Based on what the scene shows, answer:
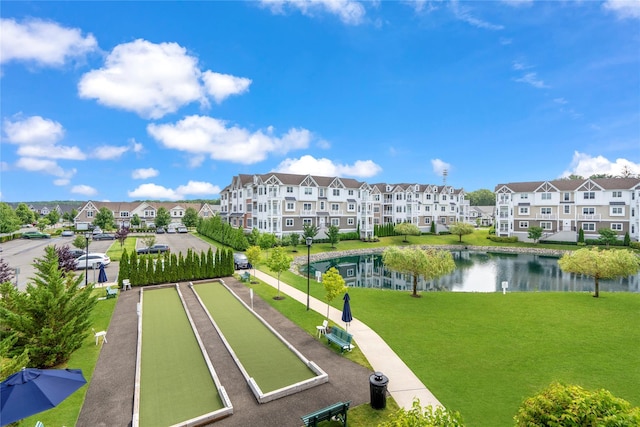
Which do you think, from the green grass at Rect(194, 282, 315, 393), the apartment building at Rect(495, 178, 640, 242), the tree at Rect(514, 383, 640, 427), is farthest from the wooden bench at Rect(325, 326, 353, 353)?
the apartment building at Rect(495, 178, 640, 242)

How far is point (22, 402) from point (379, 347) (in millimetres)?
12208

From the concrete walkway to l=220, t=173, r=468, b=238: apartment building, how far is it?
115 ft

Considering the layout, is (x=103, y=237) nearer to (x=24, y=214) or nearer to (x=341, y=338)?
(x=24, y=214)

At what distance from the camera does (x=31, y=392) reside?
7.20 meters

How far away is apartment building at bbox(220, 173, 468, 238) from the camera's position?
5384 cm

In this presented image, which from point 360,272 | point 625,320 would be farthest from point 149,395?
point 360,272

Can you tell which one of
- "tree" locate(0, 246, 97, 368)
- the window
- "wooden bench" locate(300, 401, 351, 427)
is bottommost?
"wooden bench" locate(300, 401, 351, 427)

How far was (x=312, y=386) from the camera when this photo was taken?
36.8ft

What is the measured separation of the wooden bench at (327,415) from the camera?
28.9 ft

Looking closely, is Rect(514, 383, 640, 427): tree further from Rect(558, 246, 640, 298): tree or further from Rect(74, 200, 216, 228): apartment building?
Rect(74, 200, 216, 228): apartment building

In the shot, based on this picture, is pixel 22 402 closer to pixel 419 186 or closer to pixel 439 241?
pixel 439 241

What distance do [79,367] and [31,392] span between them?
653cm

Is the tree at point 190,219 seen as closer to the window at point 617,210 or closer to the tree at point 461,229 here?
the tree at point 461,229

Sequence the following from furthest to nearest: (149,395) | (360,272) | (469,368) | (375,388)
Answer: (360,272) → (469,368) → (149,395) → (375,388)
